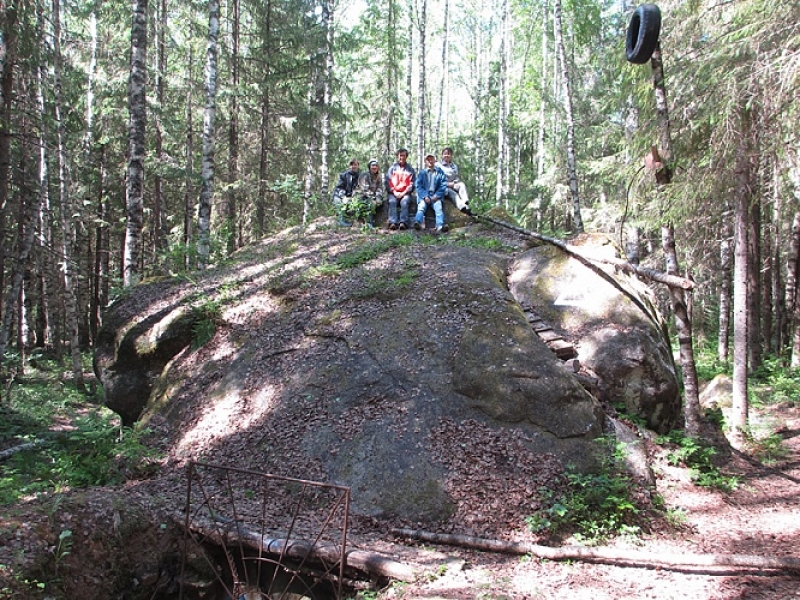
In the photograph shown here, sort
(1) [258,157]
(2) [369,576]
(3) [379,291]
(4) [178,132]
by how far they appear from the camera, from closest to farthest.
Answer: (2) [369,576] < (3) [379,291] < (4) [178,132] < (1) [258,157]

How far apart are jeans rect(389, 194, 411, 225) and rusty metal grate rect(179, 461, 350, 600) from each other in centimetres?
798

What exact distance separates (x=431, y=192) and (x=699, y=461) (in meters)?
8.07

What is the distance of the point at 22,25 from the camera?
855 cm

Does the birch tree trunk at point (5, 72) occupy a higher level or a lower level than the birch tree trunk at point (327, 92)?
lower

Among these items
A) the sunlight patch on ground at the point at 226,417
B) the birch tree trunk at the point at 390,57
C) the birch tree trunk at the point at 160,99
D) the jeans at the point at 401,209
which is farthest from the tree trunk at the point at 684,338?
the birch tree trunk at the point at 390,57

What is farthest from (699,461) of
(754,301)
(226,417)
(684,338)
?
(754,301)

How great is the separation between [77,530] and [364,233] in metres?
8.82

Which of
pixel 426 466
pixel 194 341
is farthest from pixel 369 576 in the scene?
pixel 194 341

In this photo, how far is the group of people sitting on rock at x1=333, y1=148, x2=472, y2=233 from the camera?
12797 millimetres

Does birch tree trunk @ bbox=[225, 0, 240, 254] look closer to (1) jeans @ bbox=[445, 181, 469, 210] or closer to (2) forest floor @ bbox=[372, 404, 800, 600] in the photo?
(1) jeans @ bbox=[445, 181, 469, 210]

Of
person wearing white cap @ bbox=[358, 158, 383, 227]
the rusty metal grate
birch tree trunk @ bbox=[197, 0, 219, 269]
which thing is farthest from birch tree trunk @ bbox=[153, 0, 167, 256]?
the rusty metal grate

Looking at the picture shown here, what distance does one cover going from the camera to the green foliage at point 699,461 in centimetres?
728

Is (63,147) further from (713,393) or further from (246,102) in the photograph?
(713,393)

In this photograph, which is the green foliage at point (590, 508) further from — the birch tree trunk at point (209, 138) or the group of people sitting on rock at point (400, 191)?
the birch tree trunk at point (209, 138)
